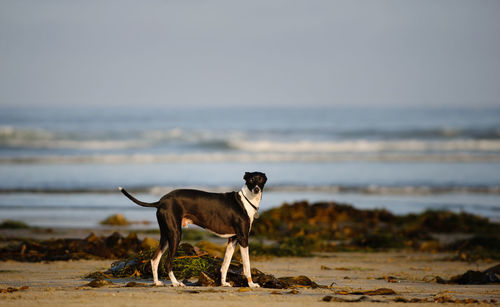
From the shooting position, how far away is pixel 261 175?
711 centimetres

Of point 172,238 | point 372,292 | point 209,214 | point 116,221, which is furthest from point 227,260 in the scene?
point 116,221

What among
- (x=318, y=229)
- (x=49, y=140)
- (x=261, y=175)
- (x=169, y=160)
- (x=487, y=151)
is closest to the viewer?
(x=261, y=175)

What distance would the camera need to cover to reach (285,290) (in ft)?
23.4

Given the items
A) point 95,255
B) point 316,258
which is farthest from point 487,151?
point 95,255

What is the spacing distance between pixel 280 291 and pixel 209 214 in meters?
1.10

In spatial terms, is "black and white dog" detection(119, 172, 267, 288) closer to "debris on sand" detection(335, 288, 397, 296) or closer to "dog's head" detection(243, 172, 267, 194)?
"dog's head" detection(243, 172, 267, 194)

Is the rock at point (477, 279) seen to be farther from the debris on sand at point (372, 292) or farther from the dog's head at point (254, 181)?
the dog's head at point (254, 181)

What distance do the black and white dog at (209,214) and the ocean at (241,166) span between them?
24.5 feet

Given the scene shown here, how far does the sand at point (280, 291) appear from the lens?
6.33 metres

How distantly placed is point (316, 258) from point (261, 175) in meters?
4.30

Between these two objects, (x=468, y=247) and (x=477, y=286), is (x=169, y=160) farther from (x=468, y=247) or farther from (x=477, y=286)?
(x=477, y=286)

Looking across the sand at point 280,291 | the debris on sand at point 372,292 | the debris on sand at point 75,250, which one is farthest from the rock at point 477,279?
the debris on sand at point 75,250

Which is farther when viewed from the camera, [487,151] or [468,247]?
[487,151]

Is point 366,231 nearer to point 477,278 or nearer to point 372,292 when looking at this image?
point 477,278
